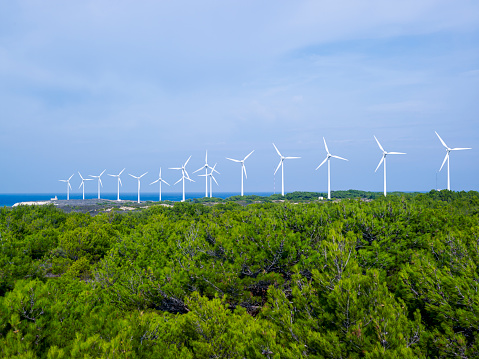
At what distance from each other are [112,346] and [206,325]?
385 cm

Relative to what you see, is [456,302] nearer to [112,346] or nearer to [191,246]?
[112,346]

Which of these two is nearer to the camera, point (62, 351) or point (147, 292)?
point (62, 351)

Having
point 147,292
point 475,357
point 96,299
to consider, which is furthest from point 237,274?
point 475,357

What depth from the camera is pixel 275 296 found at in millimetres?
11039

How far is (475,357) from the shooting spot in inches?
339

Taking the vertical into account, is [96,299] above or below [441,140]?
below

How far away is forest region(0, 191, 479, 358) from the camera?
29.6ft

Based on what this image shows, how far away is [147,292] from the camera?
16844mm

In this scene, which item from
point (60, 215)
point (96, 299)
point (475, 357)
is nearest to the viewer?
point (475, 357)

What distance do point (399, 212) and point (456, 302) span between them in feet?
28.0

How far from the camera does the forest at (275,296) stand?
29.6 feet

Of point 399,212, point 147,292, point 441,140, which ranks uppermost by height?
point 441,140

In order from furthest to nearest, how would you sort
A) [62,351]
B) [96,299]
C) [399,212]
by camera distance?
1. [399,212]
2. [96,299]
3. [62,351]

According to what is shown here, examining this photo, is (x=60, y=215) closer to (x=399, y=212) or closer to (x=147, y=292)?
(x=147, y=292)
